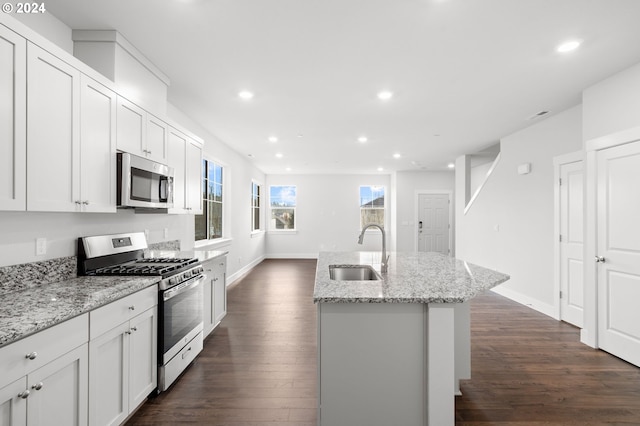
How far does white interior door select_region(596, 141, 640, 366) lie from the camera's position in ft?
9.05

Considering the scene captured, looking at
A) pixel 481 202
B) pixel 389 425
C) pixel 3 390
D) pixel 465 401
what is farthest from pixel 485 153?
pixel 3 390

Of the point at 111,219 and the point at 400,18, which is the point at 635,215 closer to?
the point at 400,18

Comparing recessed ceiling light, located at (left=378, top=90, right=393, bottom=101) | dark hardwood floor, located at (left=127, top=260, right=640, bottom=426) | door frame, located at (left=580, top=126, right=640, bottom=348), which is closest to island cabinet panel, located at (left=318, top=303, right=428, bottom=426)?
dark hardwood floor, located at (left=127, top=260, right=640, bottom=426)

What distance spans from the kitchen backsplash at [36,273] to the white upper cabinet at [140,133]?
880 millimetres

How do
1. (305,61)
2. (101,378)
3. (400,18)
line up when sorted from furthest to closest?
(305,61) < (400,18) < (101,378)

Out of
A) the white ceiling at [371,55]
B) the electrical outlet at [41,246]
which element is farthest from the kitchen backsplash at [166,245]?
the white ceiling at [371,55]

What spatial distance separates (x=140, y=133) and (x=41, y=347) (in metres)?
1.74

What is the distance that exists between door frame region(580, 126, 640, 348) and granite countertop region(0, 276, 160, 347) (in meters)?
4.04

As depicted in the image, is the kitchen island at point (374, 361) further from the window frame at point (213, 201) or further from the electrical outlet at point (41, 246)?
the window frame at point (213, 201)

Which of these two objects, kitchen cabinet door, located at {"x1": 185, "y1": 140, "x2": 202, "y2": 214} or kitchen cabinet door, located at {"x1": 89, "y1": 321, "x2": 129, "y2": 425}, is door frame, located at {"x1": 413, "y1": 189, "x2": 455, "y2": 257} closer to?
kitchen cabinet door, located at {"x1": 185, "y1": 140, "x2": 202, "y2": 214}

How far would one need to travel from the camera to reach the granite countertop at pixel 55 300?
1264 mm

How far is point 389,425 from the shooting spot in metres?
1.75

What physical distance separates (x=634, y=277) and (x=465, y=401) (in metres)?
2.00

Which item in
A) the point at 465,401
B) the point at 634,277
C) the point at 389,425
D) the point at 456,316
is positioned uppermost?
the point at 634,277
